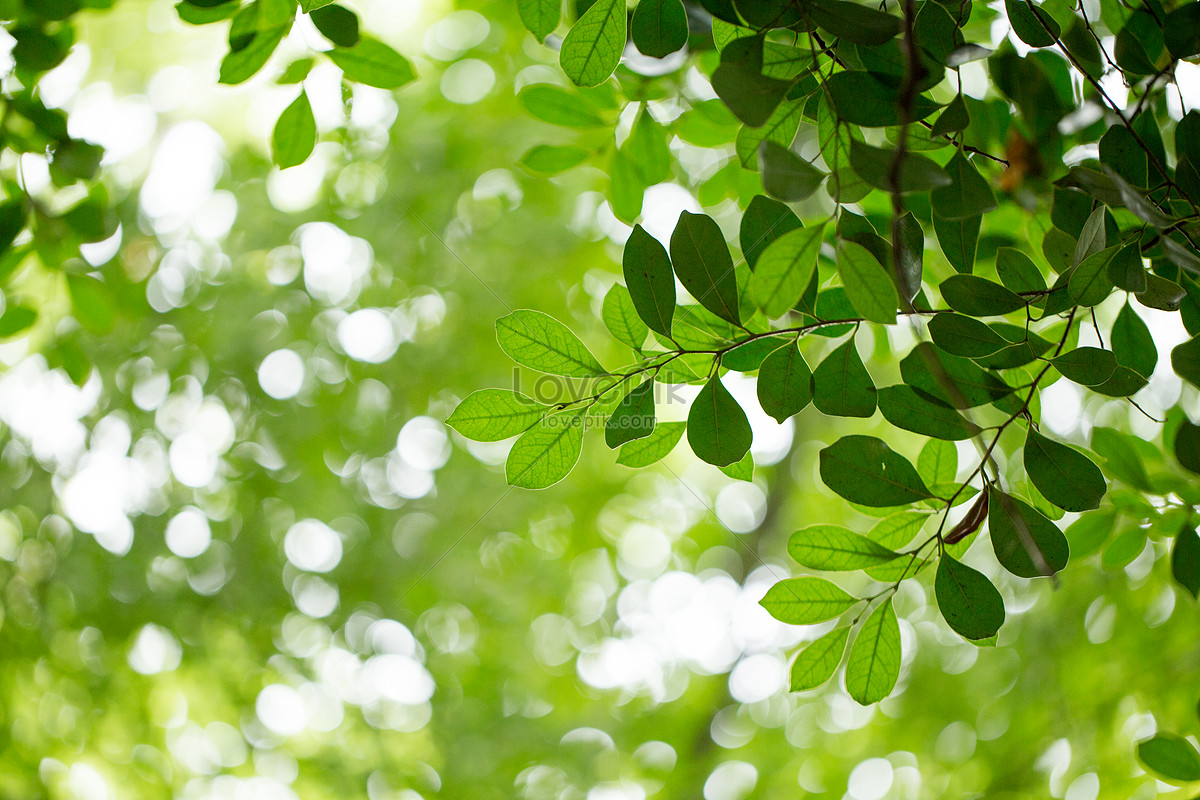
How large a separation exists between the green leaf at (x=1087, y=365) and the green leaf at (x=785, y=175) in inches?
9.5

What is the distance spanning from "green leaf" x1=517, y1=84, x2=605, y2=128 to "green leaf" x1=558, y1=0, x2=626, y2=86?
28cm

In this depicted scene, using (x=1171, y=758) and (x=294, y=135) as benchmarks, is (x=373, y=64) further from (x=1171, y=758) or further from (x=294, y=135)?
(x=1171, y=758)

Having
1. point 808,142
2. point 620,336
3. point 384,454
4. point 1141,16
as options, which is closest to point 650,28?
point 620,336

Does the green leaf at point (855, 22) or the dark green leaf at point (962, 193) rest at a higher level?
the green leaf at point (855, 22)

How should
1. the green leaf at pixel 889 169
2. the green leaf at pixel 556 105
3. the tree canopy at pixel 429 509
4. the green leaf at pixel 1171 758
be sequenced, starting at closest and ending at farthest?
the green leaf at pixel 889 169 < the green leaf at pixel 1171 758 < the green leaf at pixel 556 105 < the tree canopy at pixel 429 509

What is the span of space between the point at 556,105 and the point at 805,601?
0.62 m

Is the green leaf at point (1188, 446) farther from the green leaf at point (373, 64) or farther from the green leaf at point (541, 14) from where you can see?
the green leaf at point (373, 64)

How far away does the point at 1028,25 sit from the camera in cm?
52

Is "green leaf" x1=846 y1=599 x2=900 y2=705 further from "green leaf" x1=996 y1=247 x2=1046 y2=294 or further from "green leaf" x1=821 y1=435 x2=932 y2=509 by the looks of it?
"green leaf" x1=996 y1=247 x2=1046 y2=294

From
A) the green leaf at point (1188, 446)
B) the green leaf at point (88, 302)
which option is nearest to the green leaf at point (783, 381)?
the green leaf at point (1188, 446)

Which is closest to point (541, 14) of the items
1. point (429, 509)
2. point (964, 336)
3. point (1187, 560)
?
point (964, 336)

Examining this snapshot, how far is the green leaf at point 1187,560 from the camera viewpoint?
0.64 meters

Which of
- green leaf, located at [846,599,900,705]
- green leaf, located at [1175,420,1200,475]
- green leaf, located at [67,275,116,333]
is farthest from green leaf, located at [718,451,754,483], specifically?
green leaf, located at [67,275,116,333]

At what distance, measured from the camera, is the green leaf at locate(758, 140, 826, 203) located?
0.38m
